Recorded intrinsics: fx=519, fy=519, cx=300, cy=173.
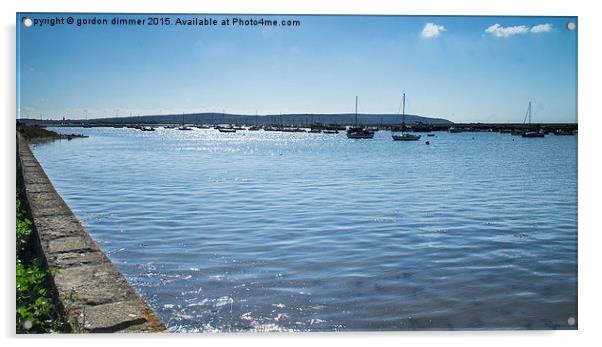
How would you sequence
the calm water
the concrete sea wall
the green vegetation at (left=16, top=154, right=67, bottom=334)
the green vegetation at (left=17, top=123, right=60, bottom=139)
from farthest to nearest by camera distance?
the green vegetation at (left=17, top=123, right=60, bottom=139), the calm water, the green vegetation at (left=16, top=154, right=67, bottom=334), the concrete sea wall

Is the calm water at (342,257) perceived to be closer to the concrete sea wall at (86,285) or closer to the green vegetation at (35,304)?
the concrete sea wall at (86,285)

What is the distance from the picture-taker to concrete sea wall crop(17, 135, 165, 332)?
13.9 feet

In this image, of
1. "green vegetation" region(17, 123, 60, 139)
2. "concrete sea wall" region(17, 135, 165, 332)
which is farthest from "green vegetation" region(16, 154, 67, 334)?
"green vegetation" region(17, 123, 60, 139)

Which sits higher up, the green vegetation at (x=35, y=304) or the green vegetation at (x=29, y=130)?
the green vegetation at (x=29, y=130)

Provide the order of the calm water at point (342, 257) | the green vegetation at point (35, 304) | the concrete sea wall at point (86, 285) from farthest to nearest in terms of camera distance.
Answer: the calm water at point (342, 257) < the green vegetation at point (35, 304) < the concrete sea wall at point (86, 285)

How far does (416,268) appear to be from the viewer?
6148 millimetres

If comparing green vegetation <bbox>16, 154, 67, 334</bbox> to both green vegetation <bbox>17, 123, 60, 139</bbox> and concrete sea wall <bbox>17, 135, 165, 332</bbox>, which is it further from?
green vegetation <bbox>17, 123, 60, 139</bbox>

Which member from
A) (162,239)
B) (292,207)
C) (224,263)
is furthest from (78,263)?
(292,207)

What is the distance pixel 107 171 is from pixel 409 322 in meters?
15.5

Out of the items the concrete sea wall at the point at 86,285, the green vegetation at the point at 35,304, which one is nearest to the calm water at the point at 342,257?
the concrete sea wall at the point at 86,285

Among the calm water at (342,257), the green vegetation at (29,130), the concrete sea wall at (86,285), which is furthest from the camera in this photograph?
the green vegetation at (29,130)

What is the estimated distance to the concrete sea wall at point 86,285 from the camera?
13.9 ft

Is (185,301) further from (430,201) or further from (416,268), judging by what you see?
(430,201)

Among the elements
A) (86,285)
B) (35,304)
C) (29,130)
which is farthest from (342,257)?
(29,130)
